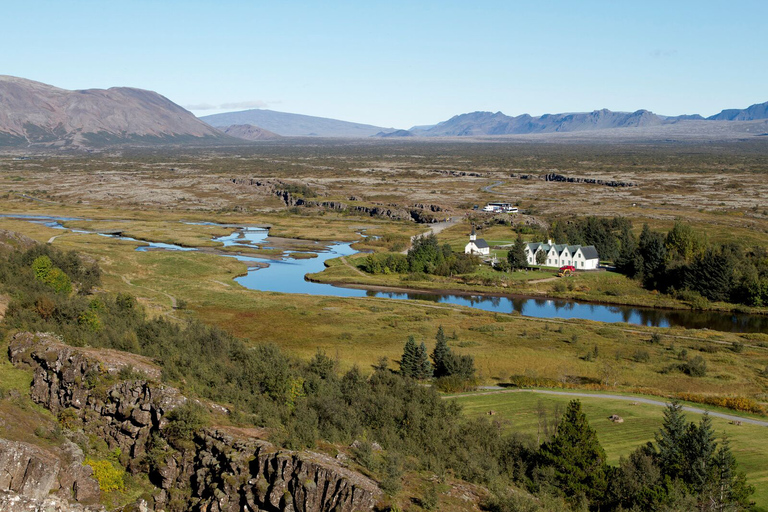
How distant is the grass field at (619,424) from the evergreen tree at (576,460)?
4461mm

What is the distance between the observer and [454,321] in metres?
67.9

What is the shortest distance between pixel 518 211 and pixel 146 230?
82.7 m

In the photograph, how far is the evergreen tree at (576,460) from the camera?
87.1 feet

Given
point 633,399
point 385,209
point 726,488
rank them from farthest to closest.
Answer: point 385,209 → point 633,399 → point 726,488

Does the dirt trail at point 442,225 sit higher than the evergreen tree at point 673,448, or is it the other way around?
the evergreen tree at point 673,448

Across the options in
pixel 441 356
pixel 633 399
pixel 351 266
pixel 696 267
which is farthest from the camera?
pixel 351 266

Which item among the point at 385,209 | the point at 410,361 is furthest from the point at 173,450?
the point at 385,209

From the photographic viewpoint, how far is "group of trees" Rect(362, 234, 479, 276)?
94.9 m

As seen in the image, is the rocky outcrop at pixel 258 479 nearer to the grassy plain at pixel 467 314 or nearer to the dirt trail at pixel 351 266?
the grassy plain at pixel 467 314

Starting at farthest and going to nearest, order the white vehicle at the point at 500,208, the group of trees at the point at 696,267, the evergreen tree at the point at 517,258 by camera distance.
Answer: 1. the white vehicle at the point at 500,208
2. the evergreen tree at the point at 517,258
3. the group of trees at the point at 696,267

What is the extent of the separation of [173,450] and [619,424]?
985 inches

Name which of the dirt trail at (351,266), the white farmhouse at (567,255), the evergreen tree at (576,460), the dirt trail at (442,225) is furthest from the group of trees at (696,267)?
the evergreen tree at (576,460)

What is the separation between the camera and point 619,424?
3678 centimetres

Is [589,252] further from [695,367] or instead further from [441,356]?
[441,356]
